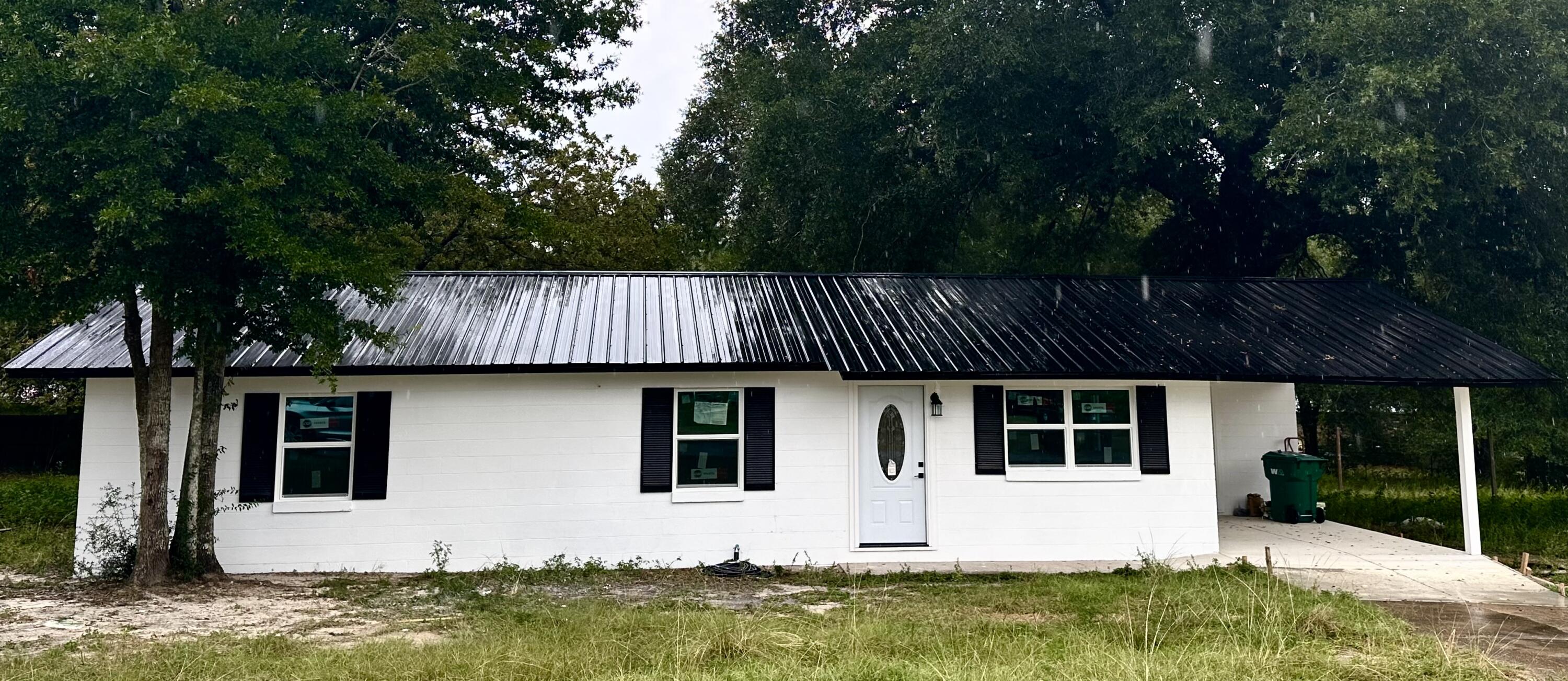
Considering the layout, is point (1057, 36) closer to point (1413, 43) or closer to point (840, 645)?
point (1413, 43)

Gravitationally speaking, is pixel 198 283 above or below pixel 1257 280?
below

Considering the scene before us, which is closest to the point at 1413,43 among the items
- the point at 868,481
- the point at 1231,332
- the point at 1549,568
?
the point at 1231,332

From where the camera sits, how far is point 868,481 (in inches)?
397

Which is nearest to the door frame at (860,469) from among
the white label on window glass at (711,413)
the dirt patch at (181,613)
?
the white label on window glass at (711,413)

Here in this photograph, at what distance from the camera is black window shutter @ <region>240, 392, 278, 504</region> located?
9352 mm

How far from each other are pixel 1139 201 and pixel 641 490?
15.2m

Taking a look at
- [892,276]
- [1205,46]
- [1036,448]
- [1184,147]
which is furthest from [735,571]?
[1184,147]

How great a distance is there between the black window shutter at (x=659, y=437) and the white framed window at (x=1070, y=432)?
385 centimetres

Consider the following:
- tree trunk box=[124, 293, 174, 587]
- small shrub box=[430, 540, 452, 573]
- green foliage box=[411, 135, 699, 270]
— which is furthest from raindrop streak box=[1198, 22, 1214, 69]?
tree trunk box=[124, 293, 174, 587]

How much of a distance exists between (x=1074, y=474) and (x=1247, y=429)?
19.4 ft

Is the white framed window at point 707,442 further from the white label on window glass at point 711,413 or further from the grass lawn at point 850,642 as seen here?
the grass lawn at point 850,642

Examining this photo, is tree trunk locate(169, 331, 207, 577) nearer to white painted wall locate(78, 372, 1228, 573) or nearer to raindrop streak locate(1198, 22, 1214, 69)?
white painted wall locate(78, 372, 1228, 573)

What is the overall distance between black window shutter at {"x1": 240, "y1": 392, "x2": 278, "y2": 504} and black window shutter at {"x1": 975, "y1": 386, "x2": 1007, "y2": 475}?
7.77 m

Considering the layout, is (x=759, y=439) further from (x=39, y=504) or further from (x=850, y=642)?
(x=39, y=504)
